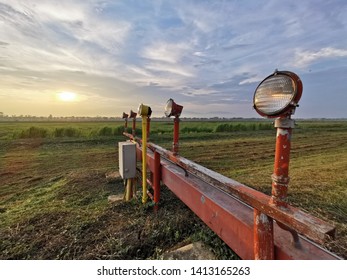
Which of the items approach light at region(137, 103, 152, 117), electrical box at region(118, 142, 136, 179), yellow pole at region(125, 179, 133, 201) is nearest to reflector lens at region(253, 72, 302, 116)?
approach light at region(137, 103, 152, 117)

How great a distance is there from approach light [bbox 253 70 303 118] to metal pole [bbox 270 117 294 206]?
0.06 meters

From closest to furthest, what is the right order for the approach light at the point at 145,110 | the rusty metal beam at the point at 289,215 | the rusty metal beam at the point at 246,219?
the rusty metal beam at the point at 289,215 → the rusty metal beam at the point at 246,219 → the approach light at the point at 145,110

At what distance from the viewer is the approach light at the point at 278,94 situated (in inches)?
39.1

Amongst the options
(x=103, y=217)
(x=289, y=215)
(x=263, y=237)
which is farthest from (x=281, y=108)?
(x=103, y=217)

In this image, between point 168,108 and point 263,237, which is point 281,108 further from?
point 168,108

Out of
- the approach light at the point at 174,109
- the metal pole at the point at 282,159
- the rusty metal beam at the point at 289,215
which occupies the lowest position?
the rusty metal beam at the point at 289,215

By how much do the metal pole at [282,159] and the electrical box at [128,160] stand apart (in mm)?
3058

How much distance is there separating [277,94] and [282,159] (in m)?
0.33

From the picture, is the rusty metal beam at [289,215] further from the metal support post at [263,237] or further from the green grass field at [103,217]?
the green grass field at [103,217]

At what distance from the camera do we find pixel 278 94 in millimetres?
1062

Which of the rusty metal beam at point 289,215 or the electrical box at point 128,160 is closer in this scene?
the rusty metal beam at point 289,215

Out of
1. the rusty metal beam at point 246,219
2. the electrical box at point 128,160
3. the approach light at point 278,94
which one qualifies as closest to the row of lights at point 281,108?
the approach light at point 278,94

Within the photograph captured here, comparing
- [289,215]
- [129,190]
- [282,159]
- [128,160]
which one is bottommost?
[129,190]

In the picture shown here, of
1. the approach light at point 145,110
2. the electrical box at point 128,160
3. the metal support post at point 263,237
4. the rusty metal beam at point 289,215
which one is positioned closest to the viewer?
the rusty metal beam at point 289,215
